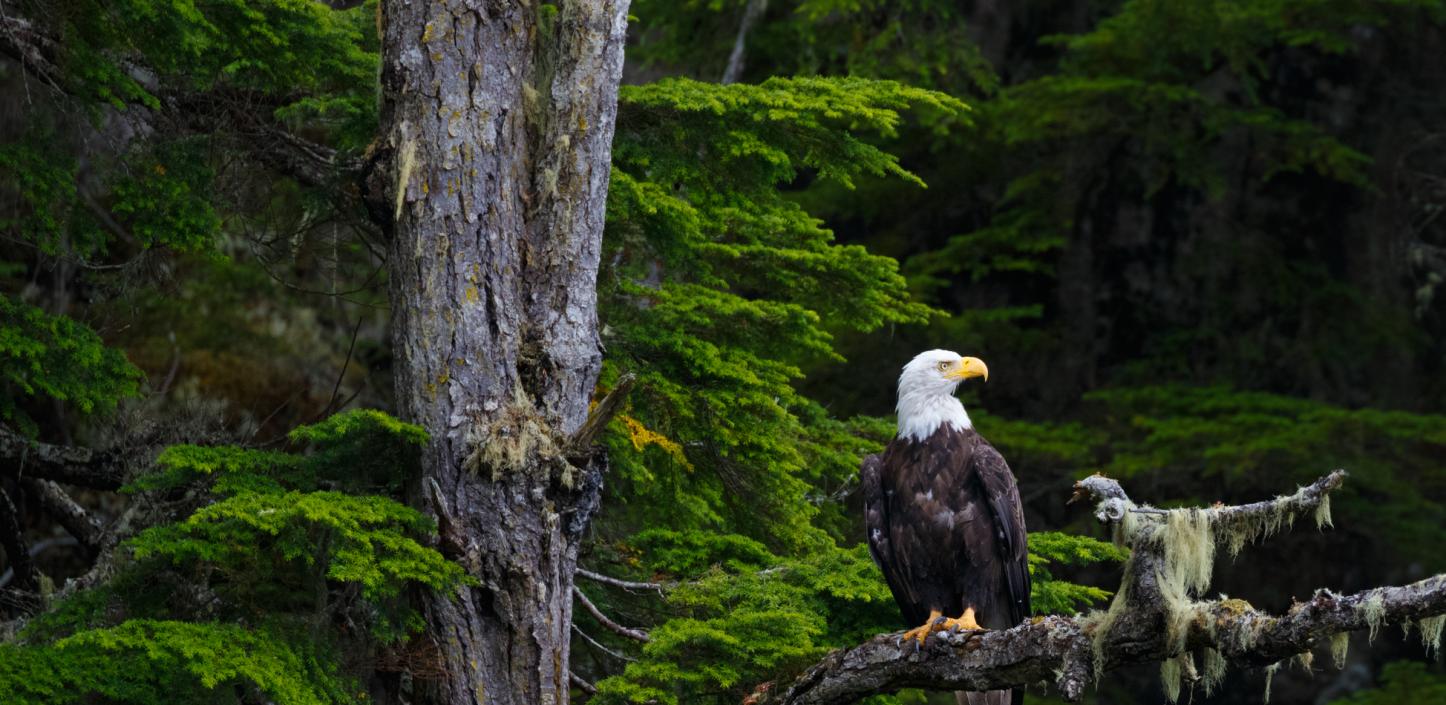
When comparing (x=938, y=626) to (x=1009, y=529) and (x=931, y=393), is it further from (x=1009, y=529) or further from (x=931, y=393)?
(x=931, y=393)

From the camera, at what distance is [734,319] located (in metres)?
7.23

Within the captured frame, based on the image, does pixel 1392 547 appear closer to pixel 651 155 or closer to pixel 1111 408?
pixel 1111 408

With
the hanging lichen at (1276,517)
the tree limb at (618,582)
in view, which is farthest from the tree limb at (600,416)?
the hanging lichen at (1276,517)

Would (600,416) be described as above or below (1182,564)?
above

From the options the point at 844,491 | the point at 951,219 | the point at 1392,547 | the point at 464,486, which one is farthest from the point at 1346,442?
the point at 464,486

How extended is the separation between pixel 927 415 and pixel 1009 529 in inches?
24.8

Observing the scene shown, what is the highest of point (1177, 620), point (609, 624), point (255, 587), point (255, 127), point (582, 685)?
point (255, 127)

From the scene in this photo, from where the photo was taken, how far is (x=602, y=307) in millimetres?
7336

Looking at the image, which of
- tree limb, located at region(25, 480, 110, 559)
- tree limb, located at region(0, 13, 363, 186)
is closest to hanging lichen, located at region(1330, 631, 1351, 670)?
tree limb, located at region(0, 13, 363, 186)

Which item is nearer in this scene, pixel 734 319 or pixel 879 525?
pixel 879 525

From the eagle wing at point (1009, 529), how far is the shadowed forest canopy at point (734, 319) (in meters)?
0.29

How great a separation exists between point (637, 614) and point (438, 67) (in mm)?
2460

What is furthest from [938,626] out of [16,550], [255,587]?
[16,550]

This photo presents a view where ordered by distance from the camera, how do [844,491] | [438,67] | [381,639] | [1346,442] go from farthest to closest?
[1346,442], [844,491], [438,67], [381,639]
